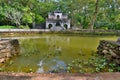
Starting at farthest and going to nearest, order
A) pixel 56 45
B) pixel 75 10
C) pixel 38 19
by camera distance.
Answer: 1. pixel 75 10
2. pixel 38 19
3. pixel 56 45

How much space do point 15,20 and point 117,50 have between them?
89.0 ft

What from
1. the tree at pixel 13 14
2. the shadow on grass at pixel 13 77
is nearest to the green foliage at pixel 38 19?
the tree at pixel 13 14

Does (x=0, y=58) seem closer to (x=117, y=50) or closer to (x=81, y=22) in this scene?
(x=117, y=50)

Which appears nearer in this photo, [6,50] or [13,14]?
[6,50]

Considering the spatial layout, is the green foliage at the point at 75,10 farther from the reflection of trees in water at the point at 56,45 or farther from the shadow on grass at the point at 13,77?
the shadow on grass at the point at 13,77

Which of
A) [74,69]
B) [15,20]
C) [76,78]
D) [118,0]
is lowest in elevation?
[74,69]

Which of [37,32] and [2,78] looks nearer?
[2,78]

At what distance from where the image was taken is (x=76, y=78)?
3844mm

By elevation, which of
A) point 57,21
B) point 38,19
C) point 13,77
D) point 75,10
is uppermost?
point 75,10

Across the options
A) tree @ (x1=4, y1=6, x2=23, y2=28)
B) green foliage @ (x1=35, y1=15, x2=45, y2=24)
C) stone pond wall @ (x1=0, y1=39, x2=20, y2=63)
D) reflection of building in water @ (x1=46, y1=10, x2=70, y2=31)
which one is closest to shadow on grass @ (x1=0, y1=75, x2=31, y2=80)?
stone pond wall @ (x1=0, y1=39, x2=20, y2=63)

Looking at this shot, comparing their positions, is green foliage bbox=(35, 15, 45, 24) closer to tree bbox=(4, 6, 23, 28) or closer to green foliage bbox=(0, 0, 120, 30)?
green foliage bbox=(0, 0, 120, 30)

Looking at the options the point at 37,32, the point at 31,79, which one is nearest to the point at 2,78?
A: the point at 31,79

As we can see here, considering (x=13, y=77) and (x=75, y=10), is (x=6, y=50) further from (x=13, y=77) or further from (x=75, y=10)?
(x=75, y=10)

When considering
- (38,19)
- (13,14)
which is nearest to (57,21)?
(38,19)
